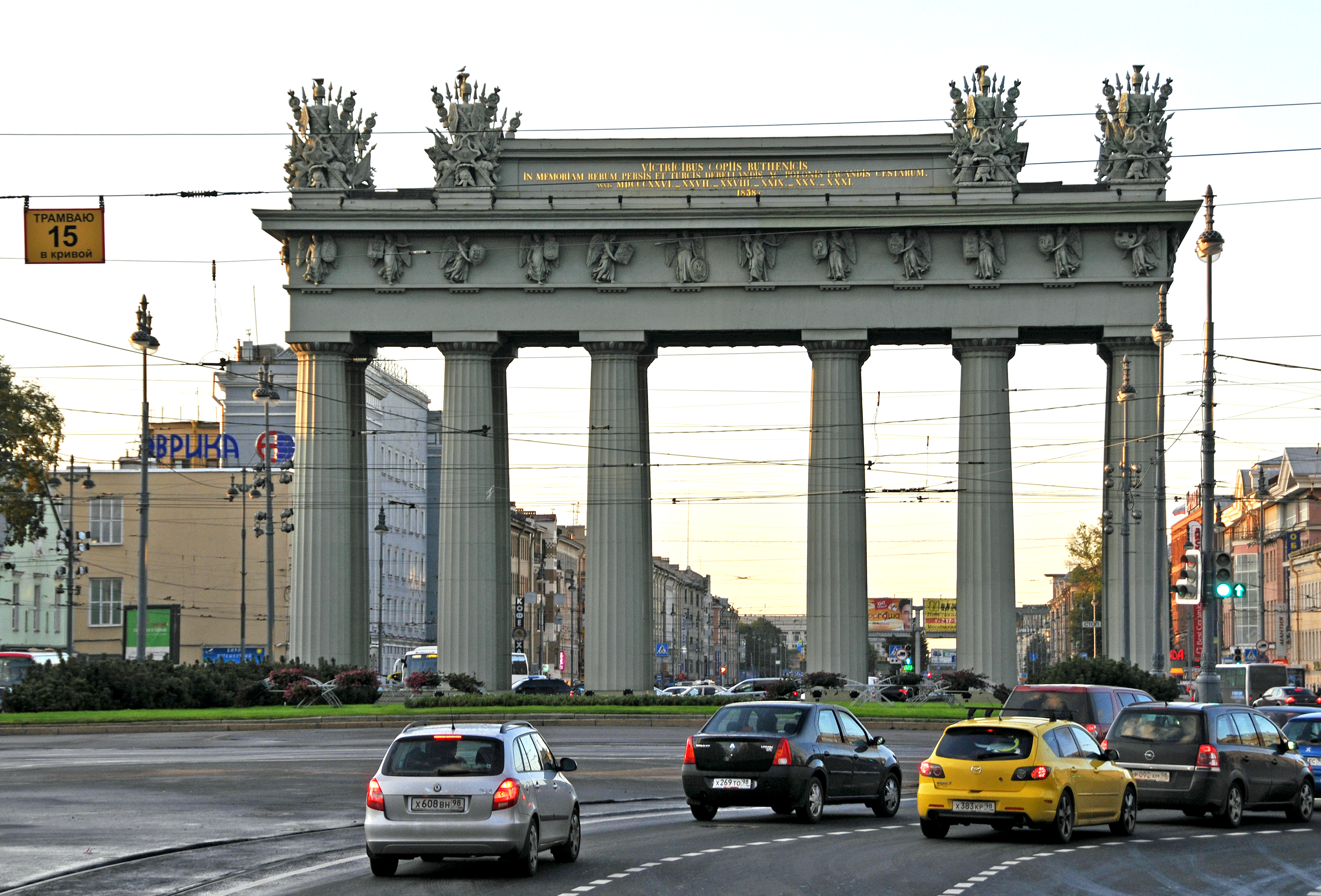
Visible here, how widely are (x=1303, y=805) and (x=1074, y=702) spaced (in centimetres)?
475

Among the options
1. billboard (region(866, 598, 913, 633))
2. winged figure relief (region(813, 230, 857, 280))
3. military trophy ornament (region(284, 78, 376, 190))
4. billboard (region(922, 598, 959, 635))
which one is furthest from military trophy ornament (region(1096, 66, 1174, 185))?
billboard (region(922, 598, 959, 635))

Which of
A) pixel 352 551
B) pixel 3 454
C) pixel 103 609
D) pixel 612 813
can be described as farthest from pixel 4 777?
pixel 103 609

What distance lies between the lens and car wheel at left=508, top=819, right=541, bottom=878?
17.8 metres

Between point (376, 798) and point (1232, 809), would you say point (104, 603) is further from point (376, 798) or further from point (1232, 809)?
point (376, 798)

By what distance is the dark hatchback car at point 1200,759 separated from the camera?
2505 centimetres

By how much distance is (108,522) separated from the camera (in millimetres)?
107812

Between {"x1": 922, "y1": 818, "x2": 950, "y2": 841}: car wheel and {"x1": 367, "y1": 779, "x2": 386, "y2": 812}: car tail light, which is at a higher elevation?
{"x1": 367, "y1": 779, "x2": 386, "y2": 812}: car tail light

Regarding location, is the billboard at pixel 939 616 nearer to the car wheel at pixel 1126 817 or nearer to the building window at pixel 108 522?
the building window at pixel 108 522

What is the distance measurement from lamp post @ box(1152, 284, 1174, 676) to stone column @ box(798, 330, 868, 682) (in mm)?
8851

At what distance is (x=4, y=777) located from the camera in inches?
1204

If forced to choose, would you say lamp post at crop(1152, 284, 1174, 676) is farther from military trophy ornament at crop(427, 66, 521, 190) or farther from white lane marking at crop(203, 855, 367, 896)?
white lane marking at crop(203, 855, 367, 896)

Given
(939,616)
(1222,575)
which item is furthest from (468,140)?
(939,616)

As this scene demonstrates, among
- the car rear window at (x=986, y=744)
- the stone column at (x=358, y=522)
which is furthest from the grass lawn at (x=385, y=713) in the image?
the car rear window at (x=986, y=744)

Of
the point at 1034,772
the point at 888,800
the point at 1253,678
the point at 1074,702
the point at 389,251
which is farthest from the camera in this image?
the point at 1253,678
